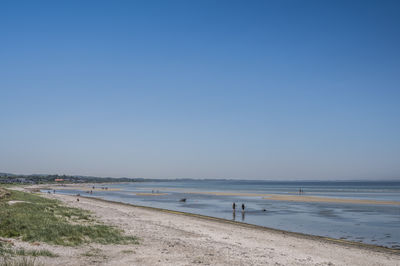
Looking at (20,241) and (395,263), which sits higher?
(20,241)

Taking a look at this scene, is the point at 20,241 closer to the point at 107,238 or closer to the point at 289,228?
the point at 107,238

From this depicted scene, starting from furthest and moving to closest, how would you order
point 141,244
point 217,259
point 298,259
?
1. point 141,244
2. point 298,259
3. point 217,259

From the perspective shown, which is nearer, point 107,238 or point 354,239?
point 107,238

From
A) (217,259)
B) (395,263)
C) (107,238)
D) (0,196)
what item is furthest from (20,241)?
(0,196)

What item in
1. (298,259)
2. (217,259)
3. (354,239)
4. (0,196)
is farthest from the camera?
(0,196)

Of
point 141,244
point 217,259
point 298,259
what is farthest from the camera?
point 141,244

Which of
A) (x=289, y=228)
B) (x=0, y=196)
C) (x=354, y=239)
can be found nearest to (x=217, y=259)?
(x=354, y=239)

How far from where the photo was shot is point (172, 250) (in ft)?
63.3

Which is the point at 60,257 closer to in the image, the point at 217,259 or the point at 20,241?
the point at 20,241

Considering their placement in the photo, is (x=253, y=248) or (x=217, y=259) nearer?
(x=217, y=259)

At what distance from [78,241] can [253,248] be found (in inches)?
413

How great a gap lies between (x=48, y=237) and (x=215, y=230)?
1394 cm

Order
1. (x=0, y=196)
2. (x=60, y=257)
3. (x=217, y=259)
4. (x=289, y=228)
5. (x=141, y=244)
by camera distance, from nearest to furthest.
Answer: (x=60, y=257) < (x=217, y=259) < (x=141, y=244) < (x=289, y=228) < (x=0, y=196)

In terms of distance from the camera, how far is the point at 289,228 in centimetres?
3338
